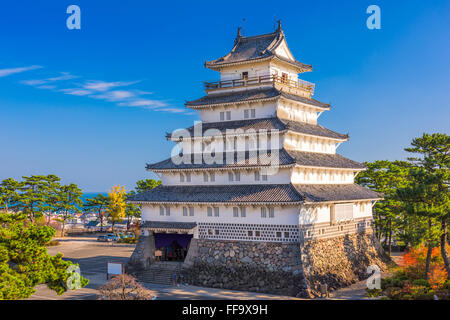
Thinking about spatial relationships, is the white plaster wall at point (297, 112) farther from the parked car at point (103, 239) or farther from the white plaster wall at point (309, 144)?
the parked car at point (103, 239)

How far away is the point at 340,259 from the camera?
1785 inches

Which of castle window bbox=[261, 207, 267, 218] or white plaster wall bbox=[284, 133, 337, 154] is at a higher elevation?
white plaster wall bbox=[284, 133, 337, 154]

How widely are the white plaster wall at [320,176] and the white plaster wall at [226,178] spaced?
0.92 m

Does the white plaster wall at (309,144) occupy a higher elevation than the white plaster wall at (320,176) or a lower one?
higher

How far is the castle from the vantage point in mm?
41219

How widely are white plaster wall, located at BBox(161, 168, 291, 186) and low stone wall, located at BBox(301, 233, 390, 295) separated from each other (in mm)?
Result: 6361

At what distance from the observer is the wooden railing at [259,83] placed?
48969 mm

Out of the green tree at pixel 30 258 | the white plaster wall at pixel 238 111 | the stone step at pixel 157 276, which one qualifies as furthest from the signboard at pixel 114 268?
the white plaster wall at pixel 238 111

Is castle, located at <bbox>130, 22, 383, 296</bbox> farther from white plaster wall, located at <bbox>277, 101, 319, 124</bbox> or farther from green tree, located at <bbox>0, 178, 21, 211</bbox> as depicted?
green tree, located at <bbox>0, 178, 21, 211</bbox>

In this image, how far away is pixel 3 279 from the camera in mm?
24438

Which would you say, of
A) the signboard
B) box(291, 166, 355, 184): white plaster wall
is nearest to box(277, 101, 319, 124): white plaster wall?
box(291, 166, 355, 184): white plaster wall

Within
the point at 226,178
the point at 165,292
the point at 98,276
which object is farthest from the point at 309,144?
the point at 98,276

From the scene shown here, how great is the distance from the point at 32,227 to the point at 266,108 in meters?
27.5

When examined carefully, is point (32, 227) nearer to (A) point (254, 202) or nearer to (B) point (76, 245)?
(A) point (254, 202)
